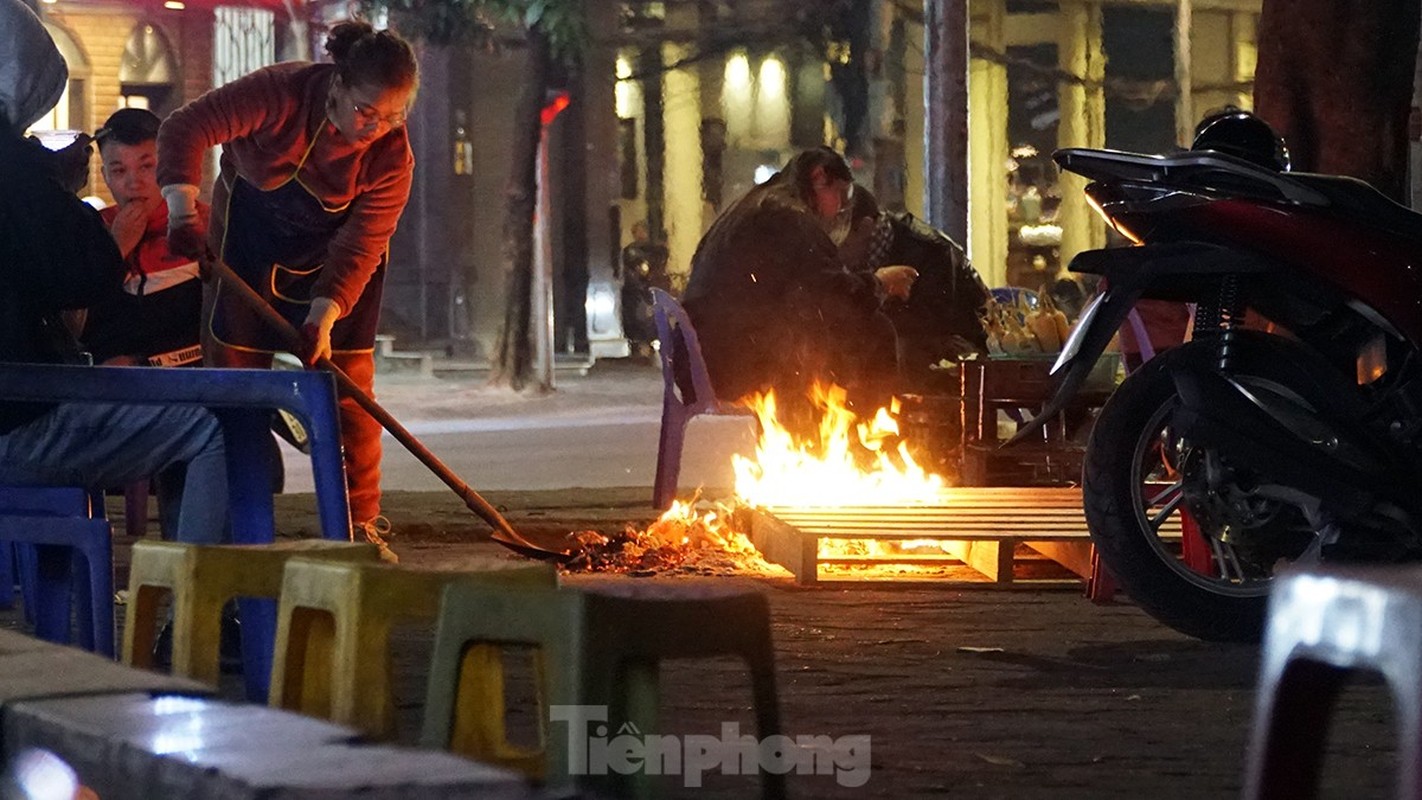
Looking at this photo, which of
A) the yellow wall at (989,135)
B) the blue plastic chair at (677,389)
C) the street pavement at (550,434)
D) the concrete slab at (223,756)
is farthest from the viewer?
the yellow wall at (989,135)

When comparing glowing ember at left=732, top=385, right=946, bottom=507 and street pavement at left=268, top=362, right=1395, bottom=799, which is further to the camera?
glowing ember at left=732, top=385, right=946, bottom=507

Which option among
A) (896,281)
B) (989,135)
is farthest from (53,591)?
(989,135)

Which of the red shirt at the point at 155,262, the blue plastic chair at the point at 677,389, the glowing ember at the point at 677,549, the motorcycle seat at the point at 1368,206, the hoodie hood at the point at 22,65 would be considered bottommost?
the glowing ember at the point at 677,549

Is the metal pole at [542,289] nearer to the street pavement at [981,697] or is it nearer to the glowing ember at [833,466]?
the glowing ember at [833,466]

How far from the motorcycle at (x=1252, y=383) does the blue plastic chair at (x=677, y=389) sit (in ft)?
13.1

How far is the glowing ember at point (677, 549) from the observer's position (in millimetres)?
8742

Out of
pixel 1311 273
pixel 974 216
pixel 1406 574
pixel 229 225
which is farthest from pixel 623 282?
pixel 1406 574

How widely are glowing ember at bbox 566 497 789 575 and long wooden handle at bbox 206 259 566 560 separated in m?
0.21

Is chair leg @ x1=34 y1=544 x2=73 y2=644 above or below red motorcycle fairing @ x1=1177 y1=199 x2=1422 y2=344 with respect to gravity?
below

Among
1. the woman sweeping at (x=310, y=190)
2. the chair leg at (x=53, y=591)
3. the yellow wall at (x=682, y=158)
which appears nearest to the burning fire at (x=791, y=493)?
the woman sweeping at (x=310, y=190)

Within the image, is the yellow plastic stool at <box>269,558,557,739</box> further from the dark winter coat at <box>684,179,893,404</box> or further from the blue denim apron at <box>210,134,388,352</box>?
the dark winter coat at <box>684,179,893,404</box>

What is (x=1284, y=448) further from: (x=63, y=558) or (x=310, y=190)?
(x=310, y=190)

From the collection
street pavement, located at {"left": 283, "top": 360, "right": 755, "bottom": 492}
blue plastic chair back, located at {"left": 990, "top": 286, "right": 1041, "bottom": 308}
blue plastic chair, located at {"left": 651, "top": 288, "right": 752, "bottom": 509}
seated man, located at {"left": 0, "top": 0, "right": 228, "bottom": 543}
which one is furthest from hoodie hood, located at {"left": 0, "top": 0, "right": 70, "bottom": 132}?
street pavement, located at {"left": 283, "top": 360, "right": 755, "bottom": 492}

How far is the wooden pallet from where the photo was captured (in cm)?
789
